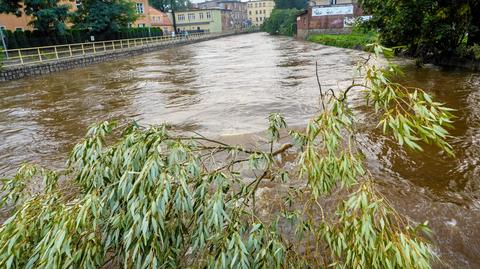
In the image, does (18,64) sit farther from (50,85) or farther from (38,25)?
(38,25)

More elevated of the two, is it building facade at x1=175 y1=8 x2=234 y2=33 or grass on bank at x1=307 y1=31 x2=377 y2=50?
building facade at x1=175 y1=8 x2=234 y2=33

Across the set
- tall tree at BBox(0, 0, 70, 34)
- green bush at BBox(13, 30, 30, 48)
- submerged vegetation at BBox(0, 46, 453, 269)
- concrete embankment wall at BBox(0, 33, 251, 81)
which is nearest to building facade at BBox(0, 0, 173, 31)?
green bush at BBox(13, 30, 30, 48)

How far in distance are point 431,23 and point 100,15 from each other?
30.8 m

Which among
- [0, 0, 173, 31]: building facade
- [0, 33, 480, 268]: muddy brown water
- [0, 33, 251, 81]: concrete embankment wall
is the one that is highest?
[0, 0, 173, 31]: building facade

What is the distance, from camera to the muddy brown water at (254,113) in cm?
459

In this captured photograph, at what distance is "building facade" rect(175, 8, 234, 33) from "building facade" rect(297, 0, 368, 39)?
144 ft

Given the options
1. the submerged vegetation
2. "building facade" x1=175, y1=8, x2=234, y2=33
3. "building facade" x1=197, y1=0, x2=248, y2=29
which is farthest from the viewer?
"building facade" x1=197, y1=0, x2=248, y2=29

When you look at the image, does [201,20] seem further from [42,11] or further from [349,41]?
[349,41]

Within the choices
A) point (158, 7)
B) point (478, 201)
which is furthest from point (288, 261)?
point (158, 7)

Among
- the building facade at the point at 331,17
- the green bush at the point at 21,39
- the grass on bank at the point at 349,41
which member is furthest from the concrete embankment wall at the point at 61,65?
the building facade at the point at 331,17

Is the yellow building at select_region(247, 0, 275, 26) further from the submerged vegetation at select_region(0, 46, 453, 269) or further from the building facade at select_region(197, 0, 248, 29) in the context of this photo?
the submerged vegetation at select_region(0, 46, 453, 269)

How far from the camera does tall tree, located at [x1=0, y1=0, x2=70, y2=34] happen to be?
1028 inches

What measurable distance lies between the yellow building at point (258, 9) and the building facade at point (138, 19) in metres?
54.0

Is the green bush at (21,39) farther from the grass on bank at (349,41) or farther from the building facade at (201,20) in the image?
the building facade at (201,20)
